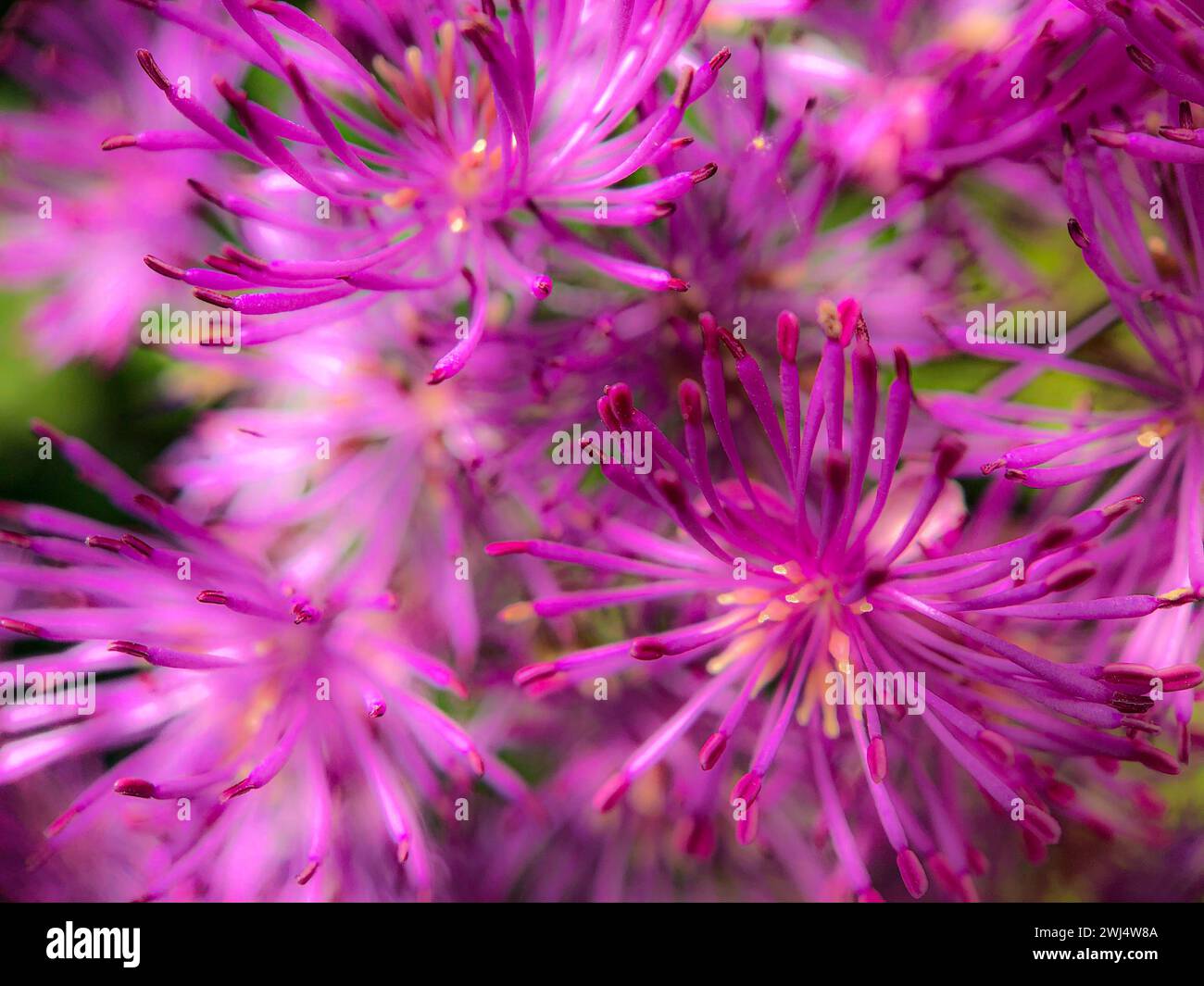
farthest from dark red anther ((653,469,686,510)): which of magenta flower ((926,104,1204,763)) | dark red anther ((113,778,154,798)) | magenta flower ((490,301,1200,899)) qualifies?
dark red anther ((113,778,154,798))

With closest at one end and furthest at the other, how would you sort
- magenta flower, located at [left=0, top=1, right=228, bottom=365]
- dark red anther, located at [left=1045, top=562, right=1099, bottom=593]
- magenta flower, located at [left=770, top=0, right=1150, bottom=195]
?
dark red anther, located at [left=1045, top=562, right=1099, bottom=593]
magenta flower, located at [left=770, top=0, right=1150, bottom=195]
magenta flower, located at [left=0, top=1, right=228, bottom=365]

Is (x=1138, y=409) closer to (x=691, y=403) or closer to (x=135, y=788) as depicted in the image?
(x=691, y=403)

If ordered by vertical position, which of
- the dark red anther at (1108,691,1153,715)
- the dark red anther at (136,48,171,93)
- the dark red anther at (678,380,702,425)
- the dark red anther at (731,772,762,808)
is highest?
the dark red anther at (136,48,171,93)

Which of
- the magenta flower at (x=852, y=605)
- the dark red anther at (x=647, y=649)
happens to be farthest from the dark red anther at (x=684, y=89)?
the dark red anther at (x=647, y=649)

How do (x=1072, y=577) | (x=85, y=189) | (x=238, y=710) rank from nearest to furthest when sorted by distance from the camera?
(x=1072, y=577) → (x=238, y=710) → (x=85, y=189)

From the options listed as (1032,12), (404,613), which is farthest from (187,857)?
A: (1032,12)

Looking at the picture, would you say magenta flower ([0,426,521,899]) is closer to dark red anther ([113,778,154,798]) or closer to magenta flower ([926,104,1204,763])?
dark red anther ([113,778,154,798])

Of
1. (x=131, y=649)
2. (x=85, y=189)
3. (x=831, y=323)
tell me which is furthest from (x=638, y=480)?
(x=85, y=189)
